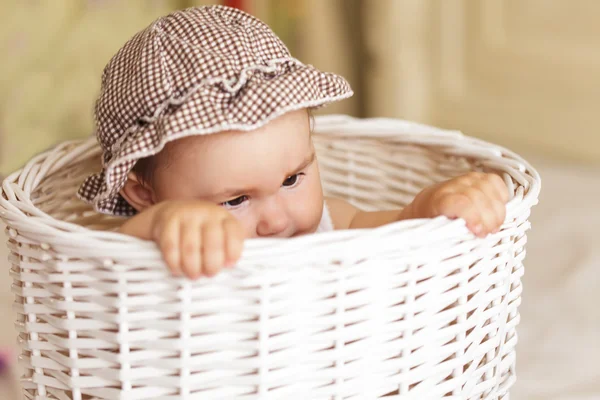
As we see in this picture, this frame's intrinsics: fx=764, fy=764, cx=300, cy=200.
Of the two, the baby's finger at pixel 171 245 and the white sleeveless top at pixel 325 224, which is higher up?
the baby's finger at pixel 171 245

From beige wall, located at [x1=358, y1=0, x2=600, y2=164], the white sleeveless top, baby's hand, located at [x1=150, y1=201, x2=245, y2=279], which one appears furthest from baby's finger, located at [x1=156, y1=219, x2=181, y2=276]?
beige wall, located at [x1=358, y1=0, x2=600, y2=164]

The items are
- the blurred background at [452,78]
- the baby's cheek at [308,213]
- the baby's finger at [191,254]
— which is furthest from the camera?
the blurred background at [452,78]

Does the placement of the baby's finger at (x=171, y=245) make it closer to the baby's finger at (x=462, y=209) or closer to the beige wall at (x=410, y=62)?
the baby's finger at (x=462, y=209)

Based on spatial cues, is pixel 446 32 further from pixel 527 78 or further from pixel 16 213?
pixel 16 213

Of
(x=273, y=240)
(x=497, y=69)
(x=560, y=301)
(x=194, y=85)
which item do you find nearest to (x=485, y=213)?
(x=273, y=240)

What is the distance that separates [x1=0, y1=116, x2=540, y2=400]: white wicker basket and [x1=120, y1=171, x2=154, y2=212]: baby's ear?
16 cm

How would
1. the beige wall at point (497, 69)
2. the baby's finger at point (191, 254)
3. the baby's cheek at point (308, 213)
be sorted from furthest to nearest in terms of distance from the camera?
the beige wall at point (497, 69), the baby's cheek at point (308, 213), the baby's finger at point (191, 254)

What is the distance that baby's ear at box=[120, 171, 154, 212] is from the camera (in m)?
0.88

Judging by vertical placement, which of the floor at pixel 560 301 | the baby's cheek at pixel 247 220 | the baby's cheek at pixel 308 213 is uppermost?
the baby's cheek at pixel 247 220

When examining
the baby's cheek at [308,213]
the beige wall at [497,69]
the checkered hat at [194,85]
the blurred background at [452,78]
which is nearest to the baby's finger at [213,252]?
the checkered hat at [194,85]

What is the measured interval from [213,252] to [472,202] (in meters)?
0.24

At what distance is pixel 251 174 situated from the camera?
788mm

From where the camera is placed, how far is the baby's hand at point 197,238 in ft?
1.92

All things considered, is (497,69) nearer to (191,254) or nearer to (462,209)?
(462,209)
